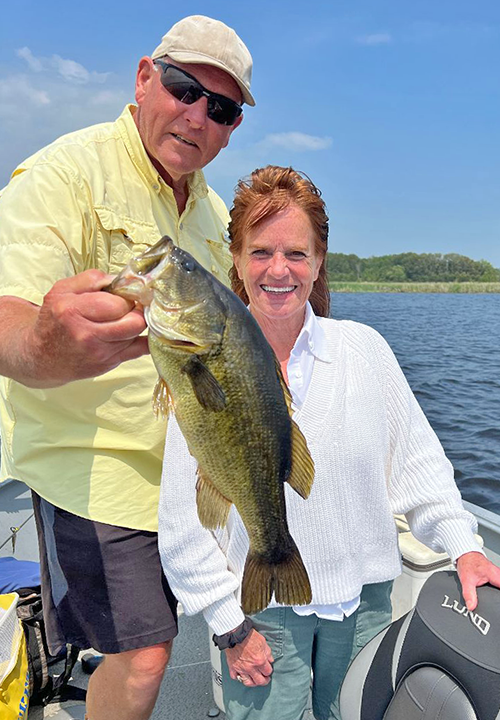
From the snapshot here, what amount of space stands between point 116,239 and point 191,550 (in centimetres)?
127

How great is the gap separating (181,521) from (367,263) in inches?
4654

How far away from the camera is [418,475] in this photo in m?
2.35

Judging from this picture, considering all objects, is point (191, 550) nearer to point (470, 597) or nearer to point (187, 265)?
point (470, 597)

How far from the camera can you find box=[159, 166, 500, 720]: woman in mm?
2215

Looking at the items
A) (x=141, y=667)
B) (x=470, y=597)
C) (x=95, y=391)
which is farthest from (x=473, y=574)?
(x=95, y=391)

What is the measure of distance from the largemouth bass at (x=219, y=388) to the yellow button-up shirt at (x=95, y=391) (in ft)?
2.56

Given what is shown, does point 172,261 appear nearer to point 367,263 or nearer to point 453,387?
point 453,387

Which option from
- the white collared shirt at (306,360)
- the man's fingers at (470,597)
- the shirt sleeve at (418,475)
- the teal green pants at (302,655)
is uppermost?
the white collared shirt at (306,360)

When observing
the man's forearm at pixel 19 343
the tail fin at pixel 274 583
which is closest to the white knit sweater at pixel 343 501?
the tail fin at pixel 274 583

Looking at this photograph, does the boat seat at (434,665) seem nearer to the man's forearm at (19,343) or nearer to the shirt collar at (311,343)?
the shirt collar at (311,343)

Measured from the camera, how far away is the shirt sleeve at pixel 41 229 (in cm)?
203

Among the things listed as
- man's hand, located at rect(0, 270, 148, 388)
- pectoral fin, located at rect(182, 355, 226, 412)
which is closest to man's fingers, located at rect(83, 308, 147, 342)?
man's hand, located at rect(0, 270, 148, 388)

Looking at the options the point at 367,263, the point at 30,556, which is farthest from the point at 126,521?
the point at 367,263

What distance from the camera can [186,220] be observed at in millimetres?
2846
